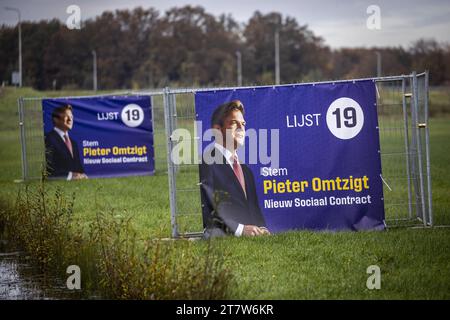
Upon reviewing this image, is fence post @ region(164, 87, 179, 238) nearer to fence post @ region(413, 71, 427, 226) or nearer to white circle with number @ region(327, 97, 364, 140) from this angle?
white circle with number @ region(327, 97, 364, 140)

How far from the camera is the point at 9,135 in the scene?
4109 centimetres

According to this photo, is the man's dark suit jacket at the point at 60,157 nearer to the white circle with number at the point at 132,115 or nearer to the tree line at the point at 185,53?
the white circle with number at the point at 132,115

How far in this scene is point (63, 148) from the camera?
20094 millimetres

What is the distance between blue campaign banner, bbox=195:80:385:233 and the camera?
35.0 feet

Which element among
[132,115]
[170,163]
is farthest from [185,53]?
[170,163]

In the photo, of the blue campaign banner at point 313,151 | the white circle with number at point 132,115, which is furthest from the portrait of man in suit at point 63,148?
the blue campaign banner at point 313,151

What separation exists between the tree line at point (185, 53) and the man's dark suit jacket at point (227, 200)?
37791 mm

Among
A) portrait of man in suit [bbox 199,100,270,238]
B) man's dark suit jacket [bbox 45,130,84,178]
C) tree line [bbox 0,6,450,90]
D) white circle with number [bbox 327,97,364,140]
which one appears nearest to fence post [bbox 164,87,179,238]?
portrait of man in suit [bbox 199,100,270,238]

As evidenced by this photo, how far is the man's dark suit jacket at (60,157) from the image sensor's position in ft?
65.8

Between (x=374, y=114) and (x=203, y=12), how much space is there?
82.8 meters

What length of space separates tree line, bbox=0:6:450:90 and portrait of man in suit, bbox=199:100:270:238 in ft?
124

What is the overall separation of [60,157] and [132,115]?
7.49 ft
